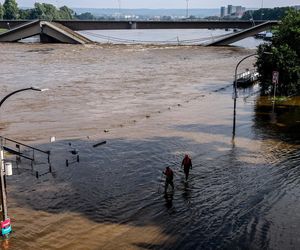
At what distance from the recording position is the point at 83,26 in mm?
120188

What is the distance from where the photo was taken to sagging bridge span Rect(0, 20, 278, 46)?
112 m

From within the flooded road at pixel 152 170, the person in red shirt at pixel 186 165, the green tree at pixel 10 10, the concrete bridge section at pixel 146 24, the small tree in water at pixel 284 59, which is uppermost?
the green tree at pixel 10 10

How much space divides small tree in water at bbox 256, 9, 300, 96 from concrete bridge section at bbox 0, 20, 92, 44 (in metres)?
74.7

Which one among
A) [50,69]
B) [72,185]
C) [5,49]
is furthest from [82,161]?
[5,49]

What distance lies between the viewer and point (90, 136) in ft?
99.3

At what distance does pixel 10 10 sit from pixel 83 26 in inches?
3171

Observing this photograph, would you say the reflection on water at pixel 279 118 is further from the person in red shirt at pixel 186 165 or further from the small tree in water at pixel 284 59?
the person in red shirt at pixel 186 165

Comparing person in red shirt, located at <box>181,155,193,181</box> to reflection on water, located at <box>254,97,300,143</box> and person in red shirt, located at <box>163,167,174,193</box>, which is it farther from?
reflection on water, located at <box>254,97,300,143</box>

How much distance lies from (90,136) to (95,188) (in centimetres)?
1013

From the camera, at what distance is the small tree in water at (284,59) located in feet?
139

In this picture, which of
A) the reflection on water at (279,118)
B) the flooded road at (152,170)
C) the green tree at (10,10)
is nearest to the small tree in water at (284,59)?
the reflection on water at (279,118)

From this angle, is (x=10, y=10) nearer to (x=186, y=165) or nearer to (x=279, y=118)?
(x=279, y=118)

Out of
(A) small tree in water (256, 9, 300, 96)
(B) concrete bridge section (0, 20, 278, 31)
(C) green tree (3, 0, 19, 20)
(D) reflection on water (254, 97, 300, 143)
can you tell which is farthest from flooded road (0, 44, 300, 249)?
(C) green tree (3, 0, 19, 20)

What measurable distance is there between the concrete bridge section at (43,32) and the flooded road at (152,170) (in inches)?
2469
